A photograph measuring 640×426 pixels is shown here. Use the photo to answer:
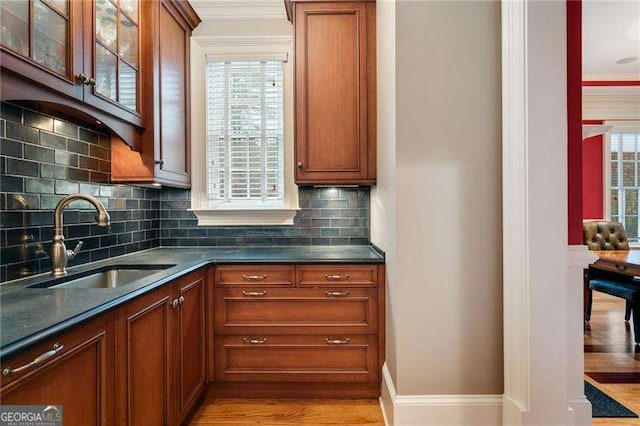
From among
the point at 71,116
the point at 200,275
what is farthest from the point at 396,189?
the point at 71,116

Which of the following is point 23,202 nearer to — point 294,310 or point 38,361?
point 38,361

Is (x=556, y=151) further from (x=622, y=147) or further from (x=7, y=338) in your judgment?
(x=622, y=147)

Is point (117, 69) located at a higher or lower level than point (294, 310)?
higher

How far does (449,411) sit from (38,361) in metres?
1.77

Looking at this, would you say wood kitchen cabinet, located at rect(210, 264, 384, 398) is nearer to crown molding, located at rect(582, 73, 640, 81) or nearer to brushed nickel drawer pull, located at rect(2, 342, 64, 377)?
brushed nickel drawer pull, located at rect(2, 342, 64, 377)

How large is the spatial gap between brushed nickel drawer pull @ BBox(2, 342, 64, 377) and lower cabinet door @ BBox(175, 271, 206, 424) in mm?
793

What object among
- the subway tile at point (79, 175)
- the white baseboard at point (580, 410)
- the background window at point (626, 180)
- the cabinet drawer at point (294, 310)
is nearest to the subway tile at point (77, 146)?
the subway tile at point (79, 175)

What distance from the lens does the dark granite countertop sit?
3.05ft

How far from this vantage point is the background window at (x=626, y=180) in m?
5.10

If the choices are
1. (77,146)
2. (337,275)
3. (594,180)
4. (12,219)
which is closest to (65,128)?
(77,146)

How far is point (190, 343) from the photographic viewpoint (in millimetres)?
1924

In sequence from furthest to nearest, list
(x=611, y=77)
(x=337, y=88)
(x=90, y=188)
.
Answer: (x=611, y=77) → (x=337, y=88) → (x=90, y=188)

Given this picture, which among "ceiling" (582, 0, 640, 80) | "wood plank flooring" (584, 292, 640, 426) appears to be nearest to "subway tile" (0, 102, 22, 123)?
"wood plank flooring" (584, 292, 640, 426)

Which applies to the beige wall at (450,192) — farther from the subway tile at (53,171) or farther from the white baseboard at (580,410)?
the subway tile at (53,171)
